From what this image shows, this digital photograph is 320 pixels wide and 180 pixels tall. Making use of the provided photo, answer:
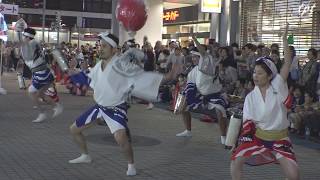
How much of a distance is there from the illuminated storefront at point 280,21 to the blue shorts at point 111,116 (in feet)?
31.1

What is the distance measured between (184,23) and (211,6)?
44.1 ft

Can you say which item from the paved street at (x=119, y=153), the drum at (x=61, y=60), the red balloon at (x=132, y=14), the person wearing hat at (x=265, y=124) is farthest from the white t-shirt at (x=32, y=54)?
the person wearing hat at (x=265, y=124)

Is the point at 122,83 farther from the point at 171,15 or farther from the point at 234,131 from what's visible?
the point at 171,15

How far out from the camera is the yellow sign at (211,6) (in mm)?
17500

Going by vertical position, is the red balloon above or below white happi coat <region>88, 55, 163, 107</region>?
above

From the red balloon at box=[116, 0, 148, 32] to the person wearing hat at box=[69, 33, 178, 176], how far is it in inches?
284

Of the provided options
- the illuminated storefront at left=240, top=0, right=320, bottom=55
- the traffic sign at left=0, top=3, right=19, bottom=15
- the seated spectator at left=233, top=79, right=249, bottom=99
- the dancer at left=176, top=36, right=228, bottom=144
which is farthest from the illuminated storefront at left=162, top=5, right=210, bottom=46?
the dancer at left=176, top=36, right=228, bottom=144

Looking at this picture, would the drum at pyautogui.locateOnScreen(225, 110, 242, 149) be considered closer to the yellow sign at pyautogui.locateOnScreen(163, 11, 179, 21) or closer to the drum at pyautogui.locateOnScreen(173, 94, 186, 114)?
the drum at pyautogui.locateOnScreen(173, 94, 186, 114)

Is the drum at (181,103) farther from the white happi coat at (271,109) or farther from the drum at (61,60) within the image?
the white happi coat at (271,109)

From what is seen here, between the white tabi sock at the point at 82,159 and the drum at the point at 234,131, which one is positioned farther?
the white tabi sock at the point at 82,159

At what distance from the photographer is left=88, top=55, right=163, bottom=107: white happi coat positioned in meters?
6.86

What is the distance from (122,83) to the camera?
6891mm

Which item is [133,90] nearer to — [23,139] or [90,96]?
[23,139]

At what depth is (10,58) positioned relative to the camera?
32.9 metres
